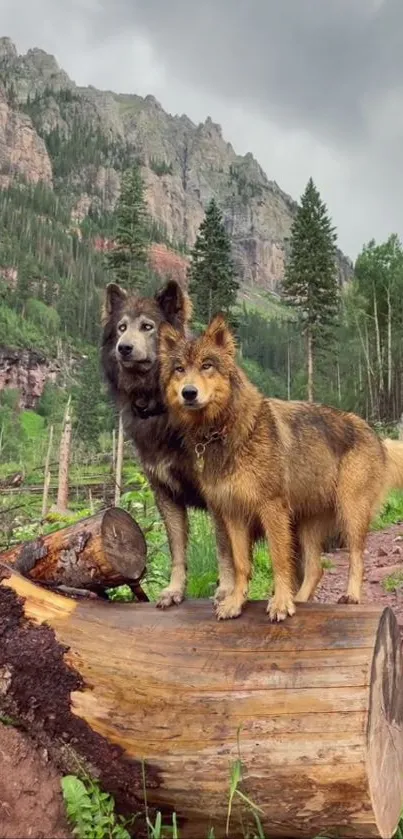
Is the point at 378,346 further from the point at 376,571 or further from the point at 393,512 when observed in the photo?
the point at 376,571

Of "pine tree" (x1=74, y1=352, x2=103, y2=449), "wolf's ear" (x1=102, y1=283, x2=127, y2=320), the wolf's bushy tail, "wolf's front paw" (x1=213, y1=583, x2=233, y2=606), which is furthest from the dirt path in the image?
"pine tree" (x1=74, y1=352, x2=103, y2=449)

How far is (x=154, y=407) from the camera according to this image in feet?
16.0

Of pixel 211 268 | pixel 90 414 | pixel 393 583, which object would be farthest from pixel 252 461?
pixel 90 414

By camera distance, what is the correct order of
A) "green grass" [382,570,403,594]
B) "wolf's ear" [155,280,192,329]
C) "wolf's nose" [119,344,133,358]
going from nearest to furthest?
1. "wolf's nose" [119,344,133,358]
2. "wolf's ear" [155,280,192,329]
3. "green grass" [382,570,403,594]

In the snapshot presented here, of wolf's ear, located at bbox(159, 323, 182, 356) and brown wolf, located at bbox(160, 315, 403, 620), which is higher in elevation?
wolf's ear, located at bbox(159, 323, 182, 356)

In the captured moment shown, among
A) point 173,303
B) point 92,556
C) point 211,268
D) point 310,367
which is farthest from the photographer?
point 310,367

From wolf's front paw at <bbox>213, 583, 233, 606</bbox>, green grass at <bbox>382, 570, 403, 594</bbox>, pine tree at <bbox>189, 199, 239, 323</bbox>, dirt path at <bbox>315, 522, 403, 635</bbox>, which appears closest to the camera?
wolf's front paw at <bbox>213, 583, 233, 606</bbox>

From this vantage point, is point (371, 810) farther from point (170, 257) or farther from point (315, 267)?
point (170, 257)

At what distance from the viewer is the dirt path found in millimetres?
7389

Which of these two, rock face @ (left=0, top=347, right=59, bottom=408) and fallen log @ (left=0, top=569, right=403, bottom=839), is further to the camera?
rock face @ (left=0, top=347, right=59, bottom=408)

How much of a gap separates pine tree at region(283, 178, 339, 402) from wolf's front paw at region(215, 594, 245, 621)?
114ft

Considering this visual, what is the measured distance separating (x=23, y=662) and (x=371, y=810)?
183 cm

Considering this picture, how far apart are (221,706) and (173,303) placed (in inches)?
115

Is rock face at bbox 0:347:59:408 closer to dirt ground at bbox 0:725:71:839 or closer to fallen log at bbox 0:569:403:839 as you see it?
fallen log at bbox 0:569:403:839
